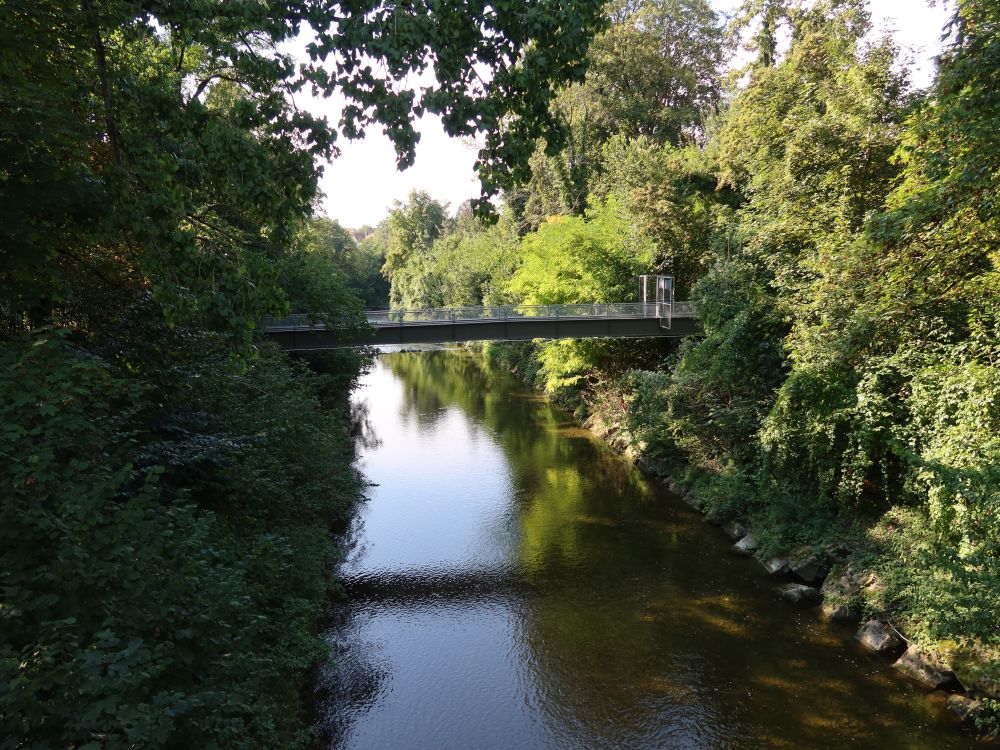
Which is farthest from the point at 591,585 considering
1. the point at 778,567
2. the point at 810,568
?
the point at 810,568

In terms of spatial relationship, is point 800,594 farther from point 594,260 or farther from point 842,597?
point 594,260

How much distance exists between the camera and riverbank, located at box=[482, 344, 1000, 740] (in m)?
9.59

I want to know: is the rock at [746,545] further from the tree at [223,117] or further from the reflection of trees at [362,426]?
the reflection of trees at [362,426]

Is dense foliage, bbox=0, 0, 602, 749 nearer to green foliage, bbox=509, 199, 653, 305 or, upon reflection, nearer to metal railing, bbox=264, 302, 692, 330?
metal railing, bbox=264, 302, 692, 330

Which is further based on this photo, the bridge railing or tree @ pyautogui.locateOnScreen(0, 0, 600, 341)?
the bridge railing

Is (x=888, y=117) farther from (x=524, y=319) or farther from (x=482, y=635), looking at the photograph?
(x=482, y=635)

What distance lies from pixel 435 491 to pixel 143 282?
12.0m

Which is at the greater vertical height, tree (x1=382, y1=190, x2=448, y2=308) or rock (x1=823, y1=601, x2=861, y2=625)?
tree (x1=382, y1=190, x2=448, y2=308)

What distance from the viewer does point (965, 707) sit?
936 cm

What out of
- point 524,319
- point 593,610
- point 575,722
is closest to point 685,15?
point 524,319

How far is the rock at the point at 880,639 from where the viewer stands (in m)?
11.0

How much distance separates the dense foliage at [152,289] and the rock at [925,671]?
31.8 feet

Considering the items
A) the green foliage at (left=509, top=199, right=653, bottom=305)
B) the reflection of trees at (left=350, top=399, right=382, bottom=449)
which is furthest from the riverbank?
the reflection of trees at (left=350, top=399, right=382, bottom=449)

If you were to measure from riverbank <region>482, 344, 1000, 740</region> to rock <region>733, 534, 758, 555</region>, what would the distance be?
0.08ft
